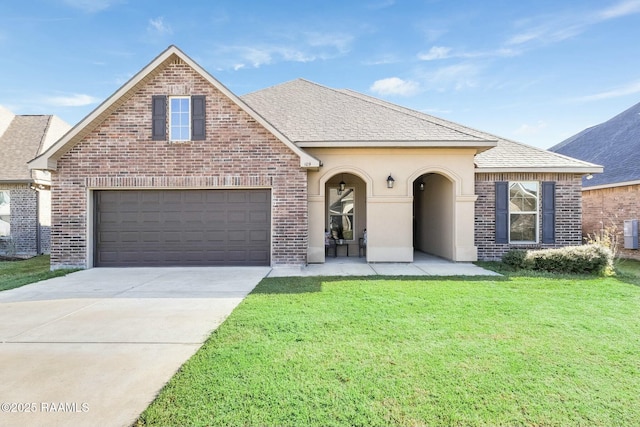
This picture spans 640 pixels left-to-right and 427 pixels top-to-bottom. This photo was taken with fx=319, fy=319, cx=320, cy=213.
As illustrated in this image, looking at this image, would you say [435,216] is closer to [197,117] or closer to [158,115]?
[197,117]

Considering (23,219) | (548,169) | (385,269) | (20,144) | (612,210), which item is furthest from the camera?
(20,144)

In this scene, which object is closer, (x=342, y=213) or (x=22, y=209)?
(x=342, y=213)

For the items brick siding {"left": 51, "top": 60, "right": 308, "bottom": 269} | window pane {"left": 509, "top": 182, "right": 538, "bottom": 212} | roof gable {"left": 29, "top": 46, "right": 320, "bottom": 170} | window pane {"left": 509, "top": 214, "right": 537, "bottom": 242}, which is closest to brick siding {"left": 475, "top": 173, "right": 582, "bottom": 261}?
window pane {"left": 509, "top": 182, "right": 538, "bottom": 212}

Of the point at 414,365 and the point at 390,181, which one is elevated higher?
the point at 390,181

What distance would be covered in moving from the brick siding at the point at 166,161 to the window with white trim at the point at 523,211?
7110 mm

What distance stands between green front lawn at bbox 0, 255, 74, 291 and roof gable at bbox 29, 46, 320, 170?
9.73 feet

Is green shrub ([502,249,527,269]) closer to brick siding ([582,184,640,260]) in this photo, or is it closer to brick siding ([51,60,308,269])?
brick siding ([582,184,640,260])

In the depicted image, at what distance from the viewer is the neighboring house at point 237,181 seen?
9.26 metres

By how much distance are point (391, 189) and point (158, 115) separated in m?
7.34

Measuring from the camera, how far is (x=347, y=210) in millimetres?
12672

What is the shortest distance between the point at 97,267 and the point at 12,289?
8.20ft

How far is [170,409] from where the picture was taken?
2664 mm

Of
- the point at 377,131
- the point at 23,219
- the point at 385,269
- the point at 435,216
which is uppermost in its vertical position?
the point at 377,131

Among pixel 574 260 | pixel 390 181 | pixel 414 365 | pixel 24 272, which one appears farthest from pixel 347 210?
pixel 24 272
